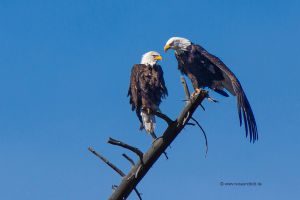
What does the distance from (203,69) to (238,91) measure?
3.63ft

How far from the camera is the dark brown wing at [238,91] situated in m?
7.33

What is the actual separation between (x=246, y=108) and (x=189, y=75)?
5.07 feet

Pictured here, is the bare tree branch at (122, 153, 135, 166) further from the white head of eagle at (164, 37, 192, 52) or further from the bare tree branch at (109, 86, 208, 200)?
the white head of eagle at (164, 37, 192, 52)

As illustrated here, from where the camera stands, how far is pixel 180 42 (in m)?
9.54

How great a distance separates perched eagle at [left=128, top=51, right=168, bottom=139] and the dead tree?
255 centimetres

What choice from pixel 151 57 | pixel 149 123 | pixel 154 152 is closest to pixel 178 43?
pixel 151 57

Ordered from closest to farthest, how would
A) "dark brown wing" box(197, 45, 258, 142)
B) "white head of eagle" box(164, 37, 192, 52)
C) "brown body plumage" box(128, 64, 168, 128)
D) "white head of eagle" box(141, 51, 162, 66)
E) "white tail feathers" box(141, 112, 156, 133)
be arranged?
1. "dark brown wing" box(197, 45, 258, 142)
2. "white tail feathers" box(141, 112, 156, 133)
3. "brown body plumage" box(128, 64, 168, 128)
4. "white head of eagle" box(141, 51, 162, 66)
5. "white head of eagle" box(164, 37, 192, 52)

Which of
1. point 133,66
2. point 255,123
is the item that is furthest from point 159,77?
point 255,123

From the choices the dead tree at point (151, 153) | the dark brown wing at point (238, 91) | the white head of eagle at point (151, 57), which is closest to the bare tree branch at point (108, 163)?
the dead tree at point (151, 153)

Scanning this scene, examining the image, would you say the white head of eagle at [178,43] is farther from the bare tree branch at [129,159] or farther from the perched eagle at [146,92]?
the bare tree branch at [129,159]

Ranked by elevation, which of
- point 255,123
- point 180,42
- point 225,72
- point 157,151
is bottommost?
point 157,151

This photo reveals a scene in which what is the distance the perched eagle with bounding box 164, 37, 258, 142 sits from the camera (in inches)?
326

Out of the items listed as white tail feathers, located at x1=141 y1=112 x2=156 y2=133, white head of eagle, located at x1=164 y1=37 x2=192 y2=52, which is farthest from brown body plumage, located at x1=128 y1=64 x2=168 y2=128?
white head of eagle, located at x1=164 y1=37 x2=192 y2=52

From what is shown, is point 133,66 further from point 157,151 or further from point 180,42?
point 157,151
